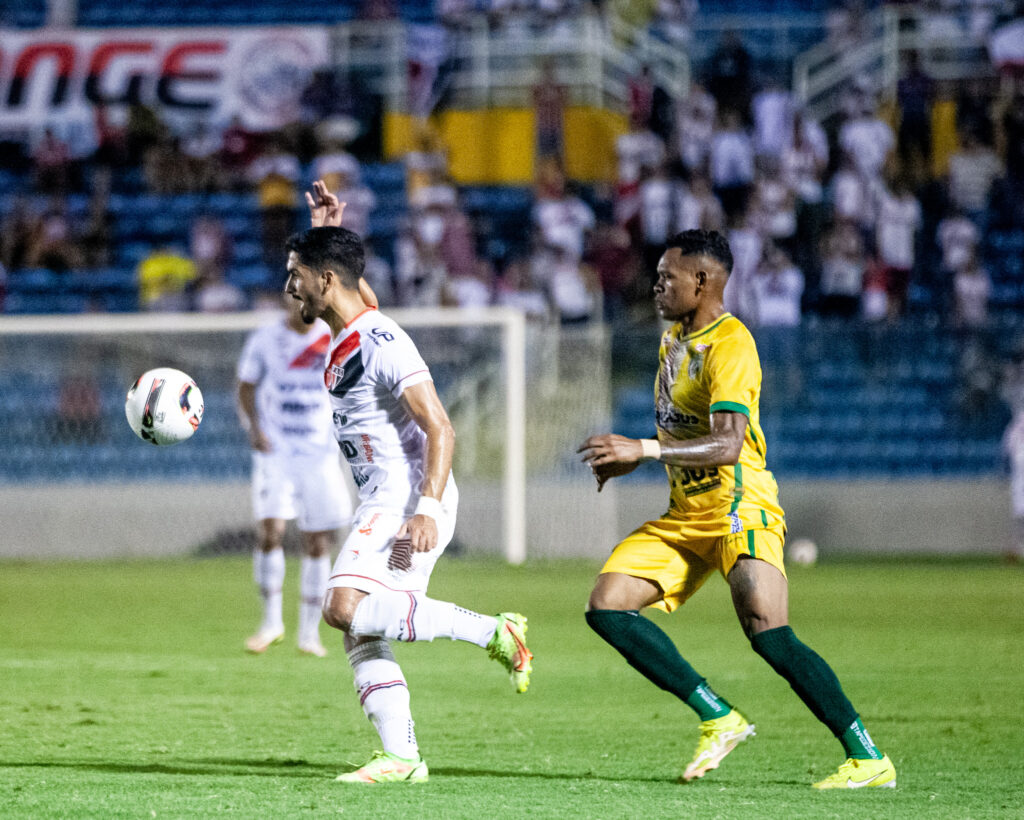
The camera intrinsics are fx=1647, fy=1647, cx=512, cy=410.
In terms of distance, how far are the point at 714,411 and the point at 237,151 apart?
16.5 m

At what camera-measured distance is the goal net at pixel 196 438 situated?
17.1m

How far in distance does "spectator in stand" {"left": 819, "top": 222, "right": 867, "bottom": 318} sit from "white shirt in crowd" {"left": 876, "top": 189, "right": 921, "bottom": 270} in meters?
0.41

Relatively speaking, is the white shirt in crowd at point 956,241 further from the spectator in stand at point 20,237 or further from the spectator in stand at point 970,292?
the spectator in stand at point 20,237

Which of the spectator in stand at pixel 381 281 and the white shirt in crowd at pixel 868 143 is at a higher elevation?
the white shirt in crowd at pixel 868 143

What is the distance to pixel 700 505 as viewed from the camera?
618 cm

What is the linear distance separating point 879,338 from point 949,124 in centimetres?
→ 435

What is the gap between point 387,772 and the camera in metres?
5.93

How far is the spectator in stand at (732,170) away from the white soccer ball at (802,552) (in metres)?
4.19

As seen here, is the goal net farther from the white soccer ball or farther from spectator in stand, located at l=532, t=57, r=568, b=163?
spectator in stand, located at l=532, t=57, r=568, b=163

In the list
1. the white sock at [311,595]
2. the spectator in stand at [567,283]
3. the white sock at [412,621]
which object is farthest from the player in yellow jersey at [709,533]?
the spectator in stand at [567,283]

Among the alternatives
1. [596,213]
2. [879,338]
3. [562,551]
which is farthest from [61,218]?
[879,338]

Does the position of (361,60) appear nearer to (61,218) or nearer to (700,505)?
(61,218)

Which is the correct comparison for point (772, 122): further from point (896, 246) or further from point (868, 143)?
point (896, 246)

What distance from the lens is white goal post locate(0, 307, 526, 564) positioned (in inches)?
668
